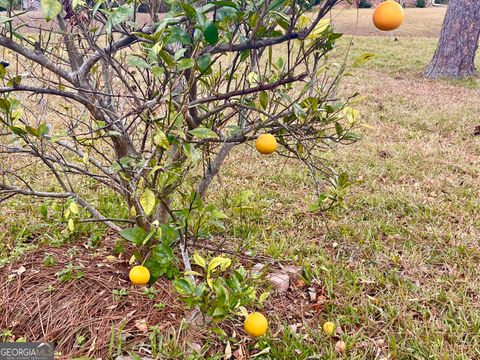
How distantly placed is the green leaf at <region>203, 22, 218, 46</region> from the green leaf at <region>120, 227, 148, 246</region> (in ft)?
2.69

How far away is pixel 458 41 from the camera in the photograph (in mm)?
7141

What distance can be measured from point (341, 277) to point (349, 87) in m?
4.83

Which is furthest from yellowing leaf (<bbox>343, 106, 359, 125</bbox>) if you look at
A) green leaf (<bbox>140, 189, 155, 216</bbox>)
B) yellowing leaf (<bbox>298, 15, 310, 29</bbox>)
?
green leaf (<bbox>140, 189, 155, 216</bbox>)

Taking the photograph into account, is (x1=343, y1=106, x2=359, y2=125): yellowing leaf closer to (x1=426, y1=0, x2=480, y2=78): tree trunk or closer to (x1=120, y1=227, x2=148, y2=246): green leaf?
(x1=120, y1=227, x2=148, y2=246): green leaf

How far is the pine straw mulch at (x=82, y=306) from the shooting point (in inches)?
65.0

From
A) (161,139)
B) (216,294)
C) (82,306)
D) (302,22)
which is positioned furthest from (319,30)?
(82,306)

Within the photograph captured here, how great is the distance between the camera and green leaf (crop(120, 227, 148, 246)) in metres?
1.67

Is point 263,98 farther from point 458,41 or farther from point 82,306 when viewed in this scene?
point 458,41

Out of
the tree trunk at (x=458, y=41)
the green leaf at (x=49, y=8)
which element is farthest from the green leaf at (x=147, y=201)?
the tree trunk at (x=458, y=41)

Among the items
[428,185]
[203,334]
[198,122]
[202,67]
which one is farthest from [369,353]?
[428,185]

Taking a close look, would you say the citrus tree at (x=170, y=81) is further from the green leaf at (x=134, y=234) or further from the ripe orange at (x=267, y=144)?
the ripe orange at (x=267, y=144)

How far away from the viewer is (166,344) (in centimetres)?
162

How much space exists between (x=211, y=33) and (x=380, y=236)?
5.72 ft

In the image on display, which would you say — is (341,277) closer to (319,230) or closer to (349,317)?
(349,317)
